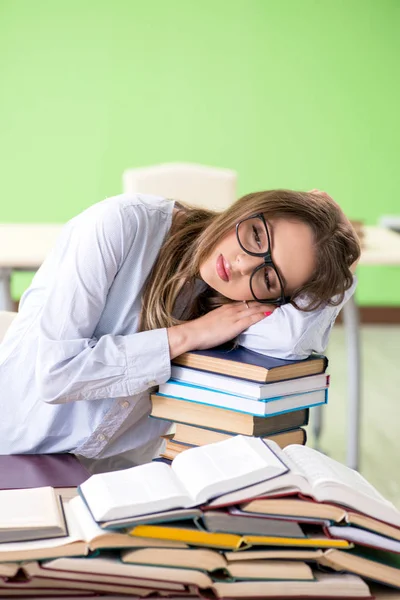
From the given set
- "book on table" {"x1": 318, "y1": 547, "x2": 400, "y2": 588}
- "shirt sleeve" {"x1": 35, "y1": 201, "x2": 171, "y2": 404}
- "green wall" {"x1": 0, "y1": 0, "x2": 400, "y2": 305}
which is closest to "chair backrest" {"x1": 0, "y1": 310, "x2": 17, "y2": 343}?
"shirt sleeve" {"x1": 35, "y1": 201, "x2": 171, "y2": 404}

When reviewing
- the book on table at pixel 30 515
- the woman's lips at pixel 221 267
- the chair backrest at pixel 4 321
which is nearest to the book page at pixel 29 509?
the book on table at pixel 30 515

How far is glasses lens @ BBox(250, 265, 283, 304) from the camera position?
136 centimetres

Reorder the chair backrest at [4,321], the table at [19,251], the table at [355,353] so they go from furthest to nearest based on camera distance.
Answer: the table at [355,353] < the table at [19,251] < the chair backrest at [4,321]

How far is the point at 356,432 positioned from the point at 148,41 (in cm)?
315

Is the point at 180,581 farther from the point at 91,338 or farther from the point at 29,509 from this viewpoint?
the point at 91,338

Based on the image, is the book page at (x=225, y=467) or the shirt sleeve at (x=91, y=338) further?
the shirt sleeve at (x=91, y=338)

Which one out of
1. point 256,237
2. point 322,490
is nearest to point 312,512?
point 322,490

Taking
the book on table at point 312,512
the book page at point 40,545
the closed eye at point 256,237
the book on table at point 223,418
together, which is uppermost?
the closed eye at point 256,237

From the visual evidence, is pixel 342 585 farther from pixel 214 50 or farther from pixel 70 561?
pixel 214 50

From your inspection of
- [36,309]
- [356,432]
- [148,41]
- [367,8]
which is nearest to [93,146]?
[148,41]

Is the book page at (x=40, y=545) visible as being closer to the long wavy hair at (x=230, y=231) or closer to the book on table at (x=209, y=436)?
the book on table at (x=209, y=436)

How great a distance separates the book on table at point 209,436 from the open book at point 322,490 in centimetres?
30

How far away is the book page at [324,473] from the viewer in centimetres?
92

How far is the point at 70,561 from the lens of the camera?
83 cm
